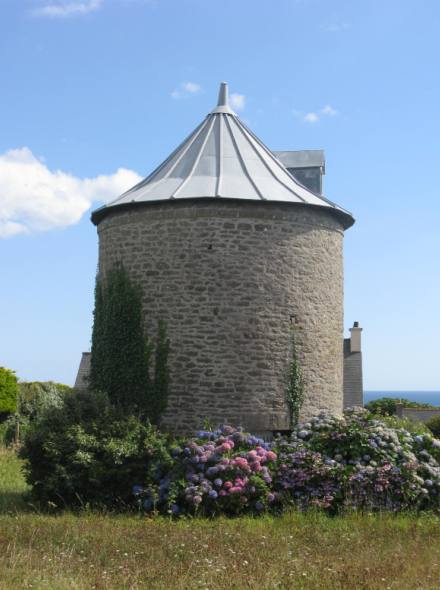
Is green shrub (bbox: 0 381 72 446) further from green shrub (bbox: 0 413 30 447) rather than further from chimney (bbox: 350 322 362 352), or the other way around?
chimney (bbox: 350 322 362 352)

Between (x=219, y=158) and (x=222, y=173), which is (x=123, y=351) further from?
(x=219, y=158)

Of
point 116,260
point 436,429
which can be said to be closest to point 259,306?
point 116,260

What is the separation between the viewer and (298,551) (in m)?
8.36

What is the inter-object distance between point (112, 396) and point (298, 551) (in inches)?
277

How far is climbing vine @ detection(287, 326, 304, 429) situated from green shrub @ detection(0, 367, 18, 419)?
10237 millimetres

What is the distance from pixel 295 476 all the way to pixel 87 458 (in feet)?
10.5

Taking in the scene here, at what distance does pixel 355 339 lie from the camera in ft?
84.6

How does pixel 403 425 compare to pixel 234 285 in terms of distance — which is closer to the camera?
pixel 403 425

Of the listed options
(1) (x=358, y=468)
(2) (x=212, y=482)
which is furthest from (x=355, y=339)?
(2) (x=212, y=482)

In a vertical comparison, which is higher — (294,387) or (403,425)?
(294,387)

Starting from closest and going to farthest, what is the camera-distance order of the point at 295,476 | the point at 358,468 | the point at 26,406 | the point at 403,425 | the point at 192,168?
the point at 358,468 < the point at 295,476 < the point at 403,425 < the point at 192,168 < the point at 26,406

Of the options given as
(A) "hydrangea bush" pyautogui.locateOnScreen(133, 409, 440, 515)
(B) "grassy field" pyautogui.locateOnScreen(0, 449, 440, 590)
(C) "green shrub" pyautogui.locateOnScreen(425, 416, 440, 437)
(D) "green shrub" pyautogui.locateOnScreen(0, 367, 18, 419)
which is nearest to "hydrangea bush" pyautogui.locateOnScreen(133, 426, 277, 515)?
(A) "hydrangea bush" pyautogui.locateOnScreen(133, 409, 440, 515)

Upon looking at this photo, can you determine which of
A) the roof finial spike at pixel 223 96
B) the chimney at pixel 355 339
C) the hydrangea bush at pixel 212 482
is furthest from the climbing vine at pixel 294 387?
the chimney at pixel 355 339

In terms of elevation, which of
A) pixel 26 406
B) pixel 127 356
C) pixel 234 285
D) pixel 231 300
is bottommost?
pixel 26 406
